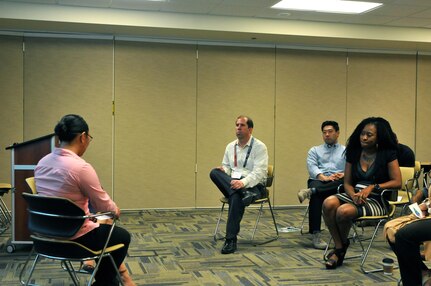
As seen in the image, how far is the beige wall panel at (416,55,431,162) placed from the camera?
372 inches

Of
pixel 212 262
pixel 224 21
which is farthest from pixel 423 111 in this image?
pixel 212 262

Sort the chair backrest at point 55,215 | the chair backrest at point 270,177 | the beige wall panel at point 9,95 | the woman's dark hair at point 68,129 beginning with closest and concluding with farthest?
the chair backrest at point 55,215, the woman's dark hair at point 68,129, the chair backrest at point 270,177, the beige wall panel at point 9,95

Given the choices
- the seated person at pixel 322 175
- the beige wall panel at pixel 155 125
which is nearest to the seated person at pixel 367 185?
the seated person at pixel 322 175

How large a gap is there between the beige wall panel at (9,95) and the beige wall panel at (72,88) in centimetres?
10

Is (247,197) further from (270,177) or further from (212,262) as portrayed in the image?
(212,262)

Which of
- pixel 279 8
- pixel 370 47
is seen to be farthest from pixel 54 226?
pixel 370 47

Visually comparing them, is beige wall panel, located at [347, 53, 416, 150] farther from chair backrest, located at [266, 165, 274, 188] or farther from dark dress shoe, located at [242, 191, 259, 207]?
dark dress shoe, located at [242, 191, 259, 207]

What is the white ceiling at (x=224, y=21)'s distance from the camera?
22.6 ft

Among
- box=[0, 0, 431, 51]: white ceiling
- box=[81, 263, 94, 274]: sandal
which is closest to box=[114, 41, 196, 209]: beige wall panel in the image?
box=[0, 0, 431, 51]: white ceiling

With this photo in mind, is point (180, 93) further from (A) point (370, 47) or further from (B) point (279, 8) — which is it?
(A) point (370, 47)

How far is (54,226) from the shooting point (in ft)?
10.3

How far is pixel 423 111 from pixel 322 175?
4.58 meters

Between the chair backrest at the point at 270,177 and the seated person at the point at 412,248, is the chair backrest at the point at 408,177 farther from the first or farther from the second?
the seated person at the point at 412,248

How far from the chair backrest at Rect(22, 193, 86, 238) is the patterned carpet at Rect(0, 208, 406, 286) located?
1.26m
